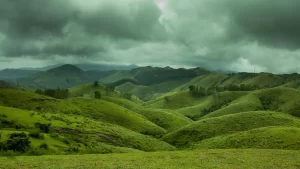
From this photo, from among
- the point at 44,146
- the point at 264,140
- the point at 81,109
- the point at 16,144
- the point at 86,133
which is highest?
the point at 16,144

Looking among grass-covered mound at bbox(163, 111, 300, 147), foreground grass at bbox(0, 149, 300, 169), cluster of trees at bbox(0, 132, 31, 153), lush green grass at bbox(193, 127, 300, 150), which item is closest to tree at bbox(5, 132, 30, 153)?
cluster of trees at bbox(0, 132, 31, 153)

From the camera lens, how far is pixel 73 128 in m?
73.4

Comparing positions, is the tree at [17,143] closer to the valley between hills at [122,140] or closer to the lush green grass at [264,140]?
the valley between hills at [122,140]

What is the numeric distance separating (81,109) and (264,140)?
87.8 meters

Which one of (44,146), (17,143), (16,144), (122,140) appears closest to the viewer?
(16,144)

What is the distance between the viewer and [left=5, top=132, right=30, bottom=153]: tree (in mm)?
46084

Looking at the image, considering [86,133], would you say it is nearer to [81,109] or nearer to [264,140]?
[264,140]

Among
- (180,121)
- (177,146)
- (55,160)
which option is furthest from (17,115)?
(180,121)

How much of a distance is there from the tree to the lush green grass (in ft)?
159

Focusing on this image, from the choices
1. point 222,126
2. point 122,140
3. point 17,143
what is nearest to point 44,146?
point 17,143

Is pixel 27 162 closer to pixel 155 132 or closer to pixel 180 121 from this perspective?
pixel 155 132

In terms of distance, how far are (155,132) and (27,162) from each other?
87343 mm

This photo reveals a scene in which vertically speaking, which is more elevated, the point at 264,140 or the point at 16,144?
the point at 16,144

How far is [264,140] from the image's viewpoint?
236 ft
